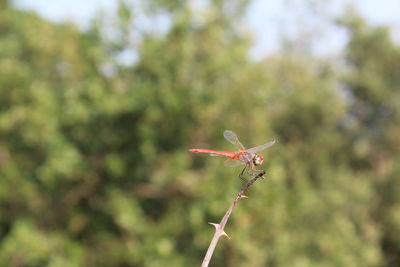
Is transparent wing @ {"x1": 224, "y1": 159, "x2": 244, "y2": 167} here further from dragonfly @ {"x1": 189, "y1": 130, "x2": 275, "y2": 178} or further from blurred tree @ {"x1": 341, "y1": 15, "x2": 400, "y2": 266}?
blurred tree @ {"x1": 341, "y1": 15, "x2": 400, "y2": 266}

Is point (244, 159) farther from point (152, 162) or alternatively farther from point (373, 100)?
point (373, 100)

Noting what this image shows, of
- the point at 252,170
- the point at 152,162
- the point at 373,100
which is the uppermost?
the point at 373,100

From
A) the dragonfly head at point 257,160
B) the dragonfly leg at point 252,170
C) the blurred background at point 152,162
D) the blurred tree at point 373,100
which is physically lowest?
the dragonfly leg at point 252,170

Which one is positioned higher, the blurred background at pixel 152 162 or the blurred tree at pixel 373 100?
the blurred tree at pixel 373 100

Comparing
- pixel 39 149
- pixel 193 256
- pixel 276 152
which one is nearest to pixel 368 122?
pixel 276 152

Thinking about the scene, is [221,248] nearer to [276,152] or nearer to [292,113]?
[276,152]

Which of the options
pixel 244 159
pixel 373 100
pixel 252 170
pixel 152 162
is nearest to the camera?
pixel 252 170

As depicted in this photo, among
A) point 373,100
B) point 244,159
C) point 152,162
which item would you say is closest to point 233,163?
point 244,159

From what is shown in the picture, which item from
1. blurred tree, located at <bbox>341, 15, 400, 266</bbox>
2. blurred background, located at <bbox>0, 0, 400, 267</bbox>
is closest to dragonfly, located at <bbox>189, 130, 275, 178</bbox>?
blurred background, located at <bbox>0, 0, 400, 267</bbox>

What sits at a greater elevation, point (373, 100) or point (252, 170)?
point (373, 100)

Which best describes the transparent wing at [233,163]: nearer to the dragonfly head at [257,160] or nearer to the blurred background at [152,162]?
the dragonfly head at [257,160]

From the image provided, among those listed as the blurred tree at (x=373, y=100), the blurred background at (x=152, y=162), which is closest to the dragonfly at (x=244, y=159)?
the blurred background at (x=152, y=162)
